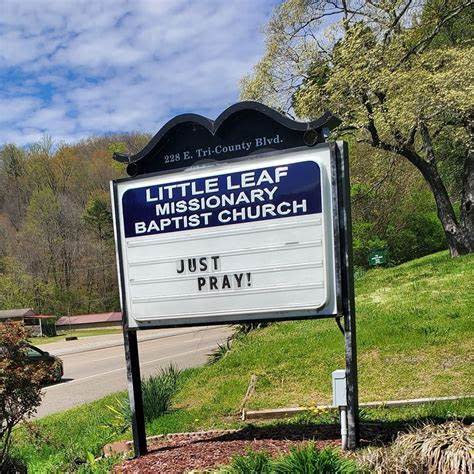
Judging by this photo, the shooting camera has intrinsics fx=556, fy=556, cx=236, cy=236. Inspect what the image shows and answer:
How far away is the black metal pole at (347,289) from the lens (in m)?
4.43

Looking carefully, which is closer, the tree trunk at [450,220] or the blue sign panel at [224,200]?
the blue sign panel at [224,200]

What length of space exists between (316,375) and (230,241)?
3.95 m

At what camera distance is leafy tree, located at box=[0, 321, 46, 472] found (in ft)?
18.0

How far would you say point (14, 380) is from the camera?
5488 mm

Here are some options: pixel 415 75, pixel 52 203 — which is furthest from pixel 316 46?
pixel 52 203

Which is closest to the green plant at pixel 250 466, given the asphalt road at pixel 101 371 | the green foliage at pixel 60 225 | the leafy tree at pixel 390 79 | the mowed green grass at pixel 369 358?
the mowed green grass at pixel 369 358

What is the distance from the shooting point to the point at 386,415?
5840 millimetres

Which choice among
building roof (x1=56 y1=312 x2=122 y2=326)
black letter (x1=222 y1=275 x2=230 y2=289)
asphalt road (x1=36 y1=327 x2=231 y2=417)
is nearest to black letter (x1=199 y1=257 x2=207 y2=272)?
black letter (x1=222 y1=275 x2=230 y2=289)

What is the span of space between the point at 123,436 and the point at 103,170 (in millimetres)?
68381

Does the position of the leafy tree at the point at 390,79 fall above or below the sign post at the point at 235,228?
above

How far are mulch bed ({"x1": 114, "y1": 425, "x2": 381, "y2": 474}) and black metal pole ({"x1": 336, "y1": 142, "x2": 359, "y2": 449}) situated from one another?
407mm

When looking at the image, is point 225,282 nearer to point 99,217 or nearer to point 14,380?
point 14,380

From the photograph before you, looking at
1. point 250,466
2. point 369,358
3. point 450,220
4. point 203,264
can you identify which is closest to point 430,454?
point 250,466

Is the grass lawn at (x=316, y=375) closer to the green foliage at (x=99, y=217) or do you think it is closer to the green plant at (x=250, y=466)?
the green plant at (x=250, y=466)
